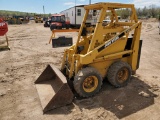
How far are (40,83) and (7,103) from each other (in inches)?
45.5

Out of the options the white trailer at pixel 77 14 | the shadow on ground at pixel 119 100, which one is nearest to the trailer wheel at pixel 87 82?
the shadow on ground at pixel 119 100

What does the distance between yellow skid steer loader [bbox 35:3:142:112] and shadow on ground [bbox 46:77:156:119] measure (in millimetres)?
167

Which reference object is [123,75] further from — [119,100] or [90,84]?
[90,84]

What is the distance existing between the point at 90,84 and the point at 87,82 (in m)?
0.12

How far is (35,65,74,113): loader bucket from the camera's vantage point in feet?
12.4

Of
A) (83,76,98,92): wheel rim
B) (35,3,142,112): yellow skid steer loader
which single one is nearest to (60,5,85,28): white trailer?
(35,3,142,112): yellow skid steer loader

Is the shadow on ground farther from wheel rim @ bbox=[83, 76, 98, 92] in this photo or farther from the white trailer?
the white trailer

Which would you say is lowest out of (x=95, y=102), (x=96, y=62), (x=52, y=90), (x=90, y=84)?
(x=95, y=102)

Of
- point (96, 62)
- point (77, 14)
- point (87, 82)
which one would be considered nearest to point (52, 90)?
point (87, 82)

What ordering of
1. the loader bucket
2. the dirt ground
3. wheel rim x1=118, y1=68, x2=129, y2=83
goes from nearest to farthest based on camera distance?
the dirt ground → the loader bucket → wheel rim x1=118, y1=68, x2=129, y2=83

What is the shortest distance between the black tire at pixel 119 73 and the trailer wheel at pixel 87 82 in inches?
18.2

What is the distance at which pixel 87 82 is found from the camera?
430 cm

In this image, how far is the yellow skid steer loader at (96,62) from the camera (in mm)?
4070

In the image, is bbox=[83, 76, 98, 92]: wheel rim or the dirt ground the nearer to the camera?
the dirt ground
